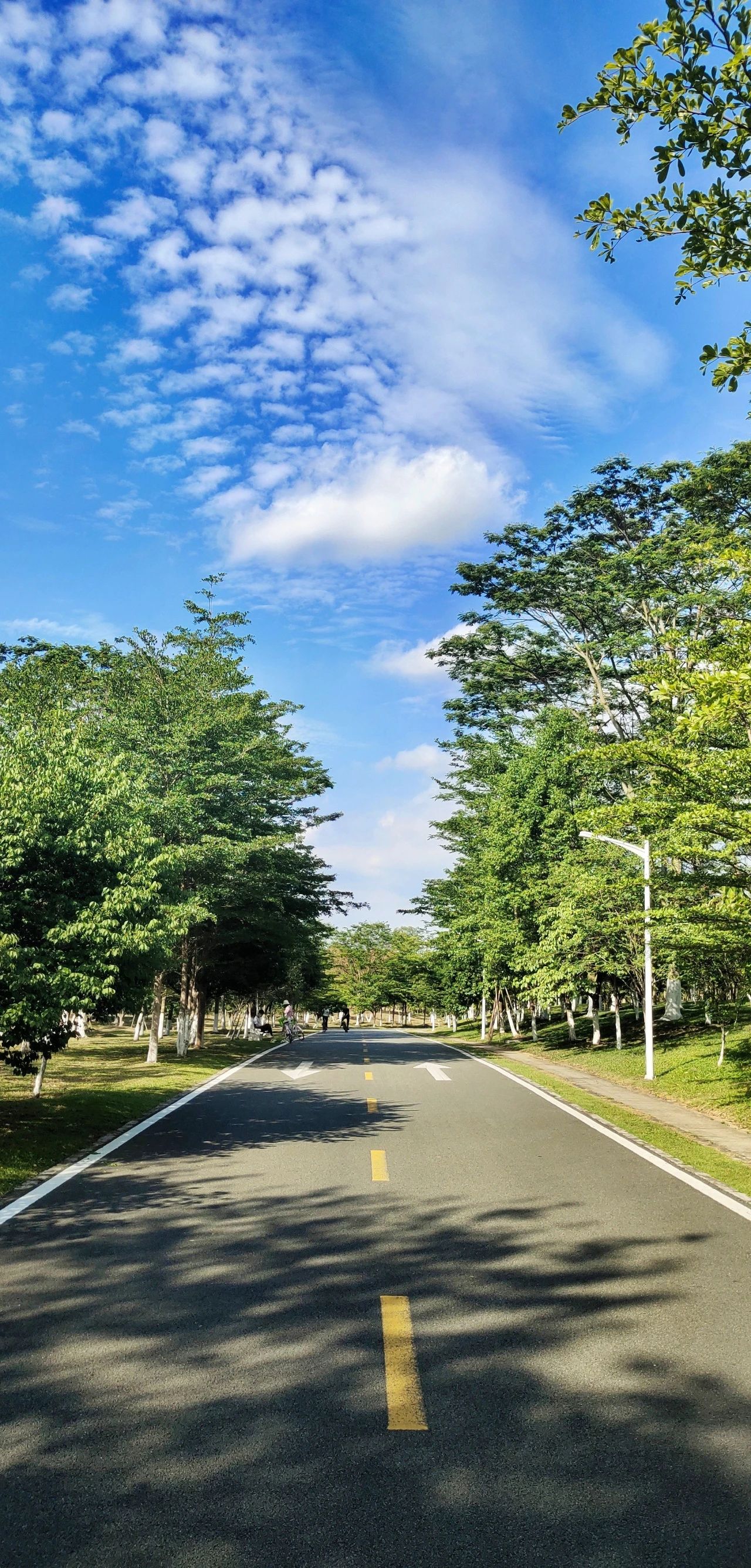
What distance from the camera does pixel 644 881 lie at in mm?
19625

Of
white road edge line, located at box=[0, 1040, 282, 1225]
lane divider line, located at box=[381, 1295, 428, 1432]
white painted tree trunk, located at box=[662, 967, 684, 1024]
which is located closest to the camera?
lane divider line, located at box=[381, 1295, 428, 1432]

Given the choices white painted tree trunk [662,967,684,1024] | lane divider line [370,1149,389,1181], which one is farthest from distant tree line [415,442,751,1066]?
lane divider line [370,1149,389,1181]

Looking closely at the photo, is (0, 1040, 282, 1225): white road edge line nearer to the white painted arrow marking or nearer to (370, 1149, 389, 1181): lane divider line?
the white painted arrow marking

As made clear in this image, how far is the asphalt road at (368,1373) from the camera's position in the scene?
3609mm

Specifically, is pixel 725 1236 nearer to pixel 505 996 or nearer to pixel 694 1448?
pixel 694 1448

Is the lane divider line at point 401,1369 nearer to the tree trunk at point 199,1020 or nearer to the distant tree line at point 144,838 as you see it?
the distant tree line at point 144,838

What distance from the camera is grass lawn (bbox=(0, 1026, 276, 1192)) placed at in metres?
11.1

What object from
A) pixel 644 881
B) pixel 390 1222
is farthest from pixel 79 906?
pixel 644 881

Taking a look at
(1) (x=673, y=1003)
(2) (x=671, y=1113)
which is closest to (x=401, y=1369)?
(2) (x=671, y=1113)

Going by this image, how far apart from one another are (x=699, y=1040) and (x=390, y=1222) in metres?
21.6

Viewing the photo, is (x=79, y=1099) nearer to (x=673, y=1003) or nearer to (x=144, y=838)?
(x=144, y=838)

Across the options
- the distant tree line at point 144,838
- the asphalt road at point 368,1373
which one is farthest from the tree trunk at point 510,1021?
the asphalt road at point 368,1373

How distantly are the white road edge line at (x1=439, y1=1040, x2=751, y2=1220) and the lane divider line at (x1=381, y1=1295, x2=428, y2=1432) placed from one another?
3.96 metres

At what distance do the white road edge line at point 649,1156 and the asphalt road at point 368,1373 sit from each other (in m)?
0.25
